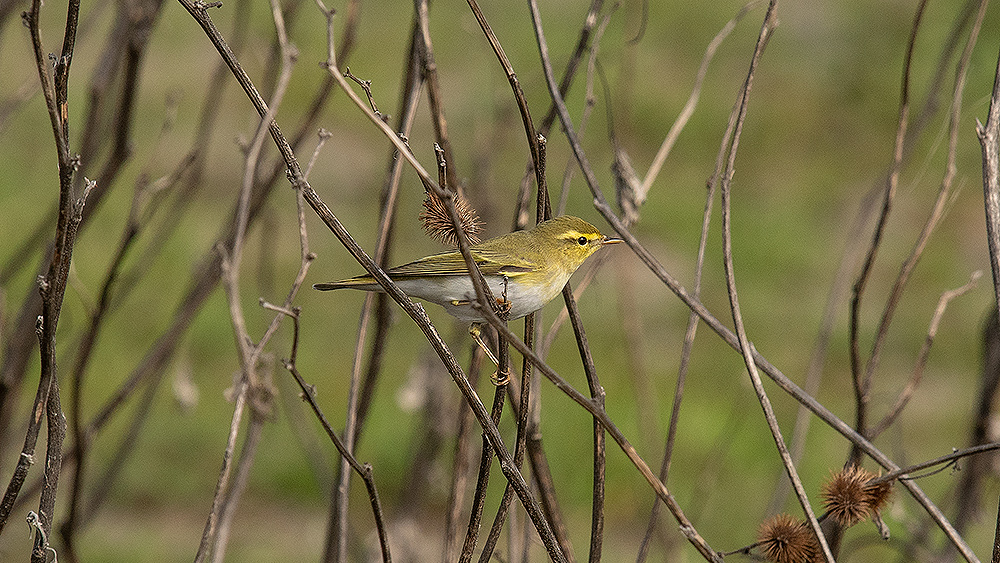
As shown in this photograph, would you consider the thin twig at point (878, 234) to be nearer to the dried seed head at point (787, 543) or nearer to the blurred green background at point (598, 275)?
the dried seed head at point (787, 543)

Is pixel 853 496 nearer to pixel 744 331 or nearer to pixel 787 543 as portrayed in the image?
pixel 787 543

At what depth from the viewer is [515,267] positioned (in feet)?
8.87

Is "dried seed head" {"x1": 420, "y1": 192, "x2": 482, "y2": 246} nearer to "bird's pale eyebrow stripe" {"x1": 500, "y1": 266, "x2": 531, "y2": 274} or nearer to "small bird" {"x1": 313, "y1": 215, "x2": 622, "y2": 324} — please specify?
"small bird" {"x1": 313, "y1": 215, "x2": 622, "y2": 324}

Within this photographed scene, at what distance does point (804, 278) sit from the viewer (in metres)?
7.55

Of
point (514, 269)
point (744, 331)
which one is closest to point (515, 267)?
point (514, 269)

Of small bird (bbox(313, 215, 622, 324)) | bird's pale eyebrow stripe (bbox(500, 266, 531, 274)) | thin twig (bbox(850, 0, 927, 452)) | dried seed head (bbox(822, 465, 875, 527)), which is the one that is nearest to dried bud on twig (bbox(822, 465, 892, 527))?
dried seed head (bbox(822, 465, 875, 527))

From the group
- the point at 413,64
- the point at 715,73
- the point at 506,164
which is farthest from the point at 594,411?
the point at 715,73

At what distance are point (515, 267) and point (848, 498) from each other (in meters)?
1.37

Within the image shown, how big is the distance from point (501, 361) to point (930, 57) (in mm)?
8912

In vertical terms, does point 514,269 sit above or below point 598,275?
below

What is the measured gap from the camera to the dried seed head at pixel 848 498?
1.51 m

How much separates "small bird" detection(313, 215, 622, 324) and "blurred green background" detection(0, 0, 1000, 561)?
1.02ft

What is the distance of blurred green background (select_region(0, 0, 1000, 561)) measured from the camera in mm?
5102

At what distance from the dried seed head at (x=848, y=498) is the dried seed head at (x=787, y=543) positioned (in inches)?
2.4
